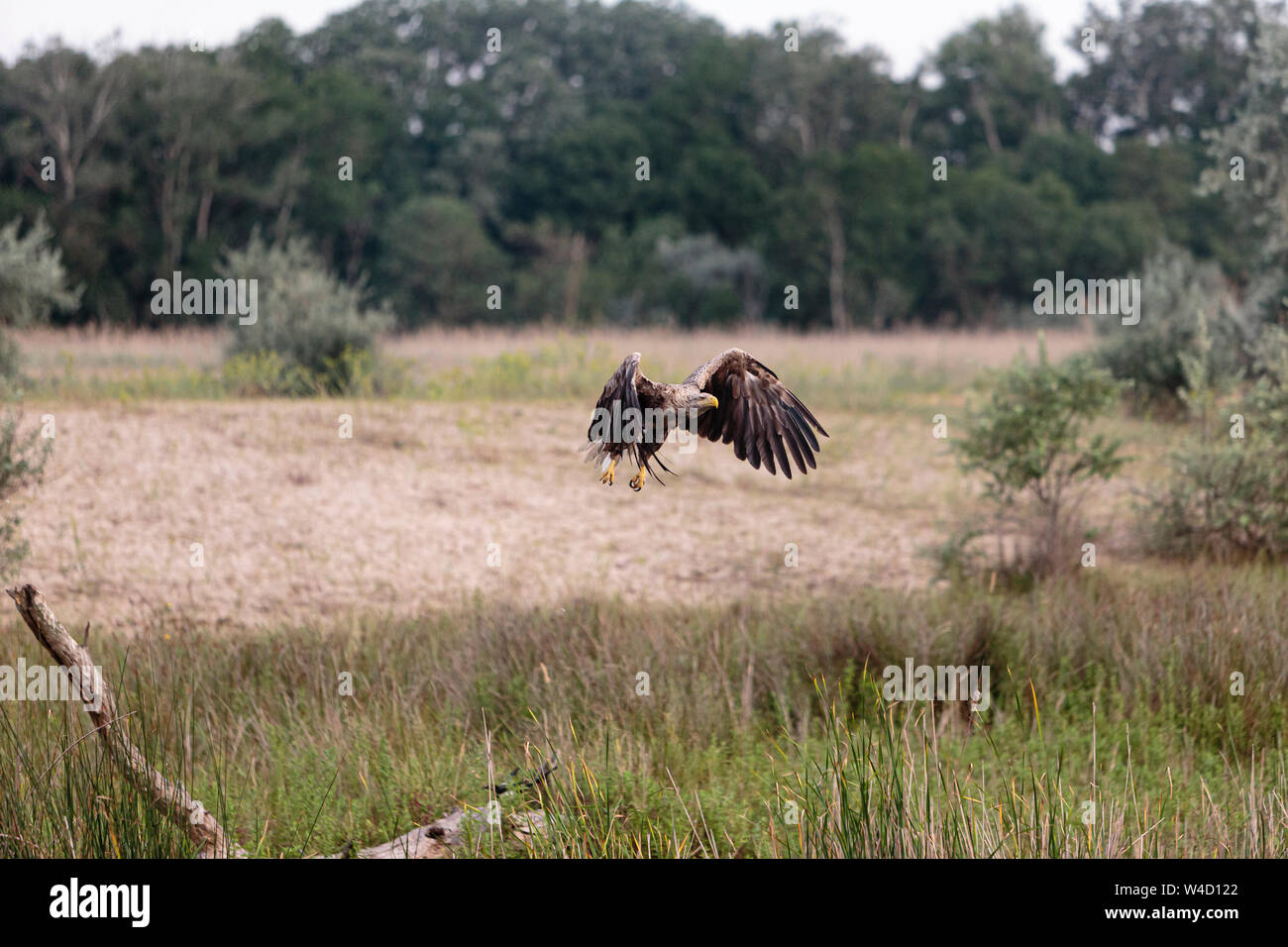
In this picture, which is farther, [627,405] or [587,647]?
[587,647]

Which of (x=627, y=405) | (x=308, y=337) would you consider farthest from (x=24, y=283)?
(x=627, y=405)

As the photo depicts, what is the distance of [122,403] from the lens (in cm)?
1339

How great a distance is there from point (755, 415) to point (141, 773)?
83.1 inches

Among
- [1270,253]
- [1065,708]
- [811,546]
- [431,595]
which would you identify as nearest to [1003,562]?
[811,546]

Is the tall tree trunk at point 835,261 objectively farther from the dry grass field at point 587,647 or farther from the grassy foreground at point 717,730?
the grassy foreground at point 717,730

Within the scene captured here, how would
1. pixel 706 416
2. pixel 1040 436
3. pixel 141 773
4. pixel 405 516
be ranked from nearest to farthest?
pixel 706 416
pixel 141 773
pixel 1040 436
pixel 405 516

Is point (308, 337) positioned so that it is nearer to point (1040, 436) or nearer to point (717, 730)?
point (1040, 436)

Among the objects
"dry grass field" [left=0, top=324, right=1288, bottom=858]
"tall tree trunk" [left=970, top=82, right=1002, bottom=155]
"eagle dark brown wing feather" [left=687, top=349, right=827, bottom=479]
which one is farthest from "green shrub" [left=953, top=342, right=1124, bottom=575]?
"tall tree trunk" [left=970, top=82, right=1002, bottom=155]

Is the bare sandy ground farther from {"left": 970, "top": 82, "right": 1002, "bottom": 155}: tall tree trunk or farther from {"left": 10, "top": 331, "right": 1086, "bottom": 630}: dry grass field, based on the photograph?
{"left": 970, "top": 82, "right": 1002, "bottom": 155}: tall tree trunk

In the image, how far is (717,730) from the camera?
18.9 feet

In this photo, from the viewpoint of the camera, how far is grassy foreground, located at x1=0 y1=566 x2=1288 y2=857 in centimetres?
372

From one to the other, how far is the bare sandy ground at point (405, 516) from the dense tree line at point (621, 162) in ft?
58.3

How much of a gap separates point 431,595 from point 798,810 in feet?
18.3

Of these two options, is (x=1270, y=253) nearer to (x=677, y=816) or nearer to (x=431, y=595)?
(x=431, y=595)
